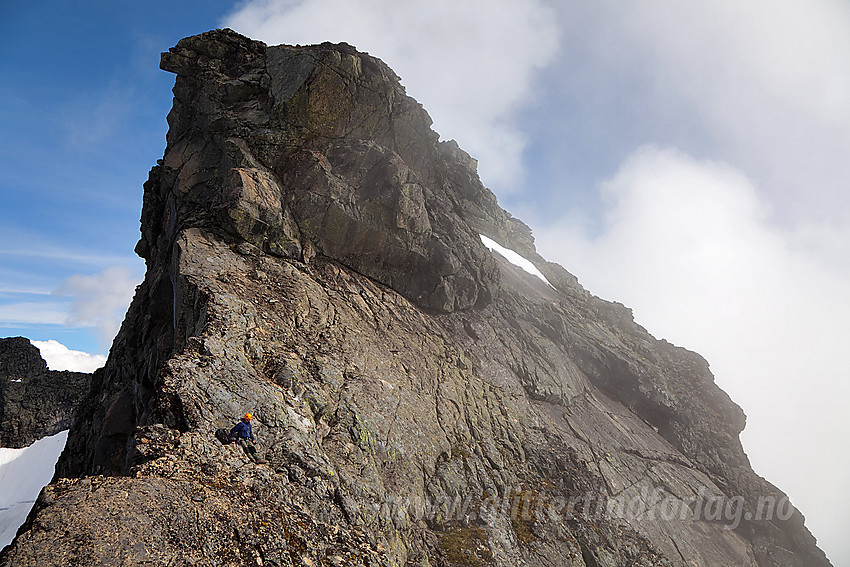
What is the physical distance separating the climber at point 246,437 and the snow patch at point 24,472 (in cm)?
10097

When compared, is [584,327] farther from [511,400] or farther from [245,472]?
[245,472]

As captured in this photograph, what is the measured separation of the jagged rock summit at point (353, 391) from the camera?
1171 cm

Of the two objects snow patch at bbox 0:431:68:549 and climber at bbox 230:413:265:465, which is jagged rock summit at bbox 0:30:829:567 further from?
snow patch at bbox 0:431:68:549

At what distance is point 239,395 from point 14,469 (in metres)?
106

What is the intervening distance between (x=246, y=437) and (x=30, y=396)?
106m

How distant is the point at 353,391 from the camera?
19578 mm

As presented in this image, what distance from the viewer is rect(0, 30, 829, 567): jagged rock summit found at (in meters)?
11.7

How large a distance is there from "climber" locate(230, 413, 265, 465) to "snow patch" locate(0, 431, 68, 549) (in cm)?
10097

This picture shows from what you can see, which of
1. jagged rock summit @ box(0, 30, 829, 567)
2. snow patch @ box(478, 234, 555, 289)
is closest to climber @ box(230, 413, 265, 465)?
jagged rock summit @ box(0, 30, 829, 567)

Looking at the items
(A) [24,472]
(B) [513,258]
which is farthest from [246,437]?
(A) [24,472]

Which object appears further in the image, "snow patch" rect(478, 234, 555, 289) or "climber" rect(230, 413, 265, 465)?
"snow patch" rect(478, 234, 555, 289)

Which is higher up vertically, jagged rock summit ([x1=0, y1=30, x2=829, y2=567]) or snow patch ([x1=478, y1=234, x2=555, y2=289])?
snow patch ([x1=478, y1=234, x2=555, y2=289])

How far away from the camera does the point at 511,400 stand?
89.0 feet

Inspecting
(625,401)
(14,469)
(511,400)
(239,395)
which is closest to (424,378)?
(511,400)
